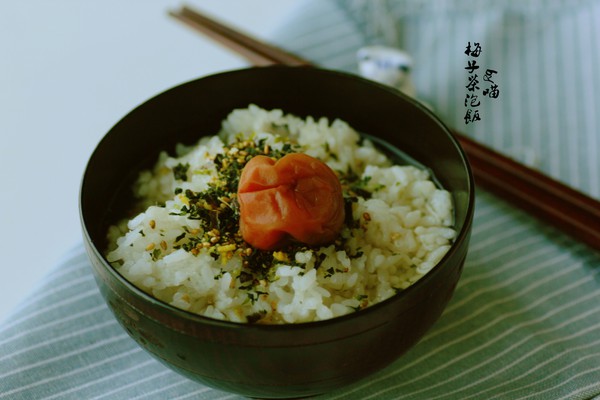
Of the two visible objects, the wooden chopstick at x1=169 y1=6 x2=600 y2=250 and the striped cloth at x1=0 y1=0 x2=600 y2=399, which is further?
the wooden chopstick at x1=169 y1=6 x2=600 y2=250

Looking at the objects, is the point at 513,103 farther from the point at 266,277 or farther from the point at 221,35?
the point at 266,277

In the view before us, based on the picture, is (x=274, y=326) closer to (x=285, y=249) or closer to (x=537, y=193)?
(x=285, y=249)

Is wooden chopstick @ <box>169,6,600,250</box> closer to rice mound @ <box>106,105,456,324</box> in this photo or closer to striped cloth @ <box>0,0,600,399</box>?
striped cloth @ <box>0,0,600,399</box>

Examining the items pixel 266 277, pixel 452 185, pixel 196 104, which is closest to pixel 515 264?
pixel 452 185

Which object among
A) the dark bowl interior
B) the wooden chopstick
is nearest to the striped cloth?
the wooden chopstick

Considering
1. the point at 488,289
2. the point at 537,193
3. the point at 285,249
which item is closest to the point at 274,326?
the point at 285,249

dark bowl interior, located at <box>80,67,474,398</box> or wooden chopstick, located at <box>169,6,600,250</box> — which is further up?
dark bowl interior, located at <box>80,67,474,398</box>
